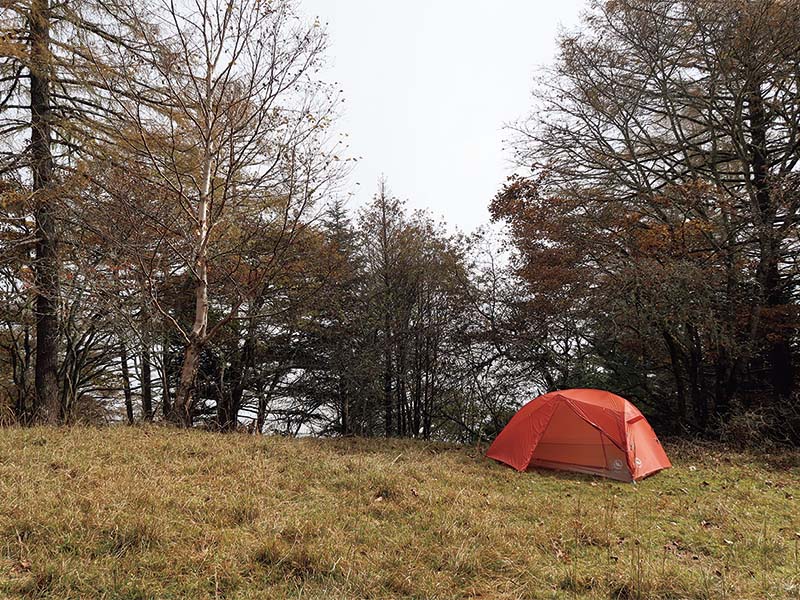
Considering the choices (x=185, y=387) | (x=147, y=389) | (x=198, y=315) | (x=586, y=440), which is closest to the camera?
(x=586, y=440)

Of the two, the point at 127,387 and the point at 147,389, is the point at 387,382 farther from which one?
the point at 127,387

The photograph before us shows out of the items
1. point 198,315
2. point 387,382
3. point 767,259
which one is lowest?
point 387,382

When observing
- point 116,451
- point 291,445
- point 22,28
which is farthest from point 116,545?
point 22,28

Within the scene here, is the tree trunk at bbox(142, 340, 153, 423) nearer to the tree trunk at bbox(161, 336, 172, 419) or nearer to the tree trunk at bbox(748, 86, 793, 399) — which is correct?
the tree trunk at bbox(161, 336, 172, 419)

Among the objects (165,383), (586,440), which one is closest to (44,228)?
(165,383)

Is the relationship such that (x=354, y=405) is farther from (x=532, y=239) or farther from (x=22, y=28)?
(x=22, y=28)

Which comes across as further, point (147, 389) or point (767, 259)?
point (147, 389)

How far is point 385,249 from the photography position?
14.8 metres

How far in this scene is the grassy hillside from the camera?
9.62ft

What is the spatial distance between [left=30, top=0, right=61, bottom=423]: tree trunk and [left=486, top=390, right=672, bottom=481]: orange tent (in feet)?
25.9

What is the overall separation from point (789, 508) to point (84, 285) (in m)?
10.7

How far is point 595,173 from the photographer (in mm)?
11180

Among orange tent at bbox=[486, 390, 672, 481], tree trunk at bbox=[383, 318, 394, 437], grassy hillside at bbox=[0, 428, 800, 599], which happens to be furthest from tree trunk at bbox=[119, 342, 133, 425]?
orange tent at bbox=[486, 390, 672, 481]

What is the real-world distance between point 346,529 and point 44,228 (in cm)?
786
